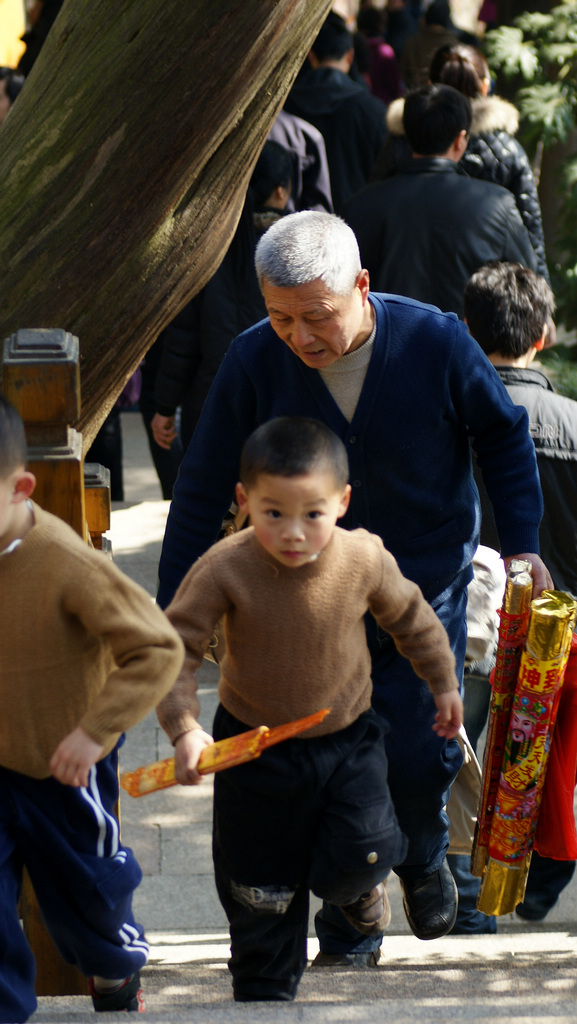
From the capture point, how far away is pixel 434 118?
4.96 m

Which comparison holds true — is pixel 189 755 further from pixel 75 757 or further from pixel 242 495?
pixel 242 495

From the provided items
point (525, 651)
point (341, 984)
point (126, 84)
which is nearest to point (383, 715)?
point (525, 651)

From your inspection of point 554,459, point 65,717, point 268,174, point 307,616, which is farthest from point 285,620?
point 268,174

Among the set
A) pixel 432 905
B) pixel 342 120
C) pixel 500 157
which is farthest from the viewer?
pixel 342 120

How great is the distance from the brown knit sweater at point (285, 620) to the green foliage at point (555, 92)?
568 centimetres

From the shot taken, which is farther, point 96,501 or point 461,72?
point 461,72

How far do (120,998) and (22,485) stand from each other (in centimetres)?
113

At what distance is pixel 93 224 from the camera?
3.09 metres

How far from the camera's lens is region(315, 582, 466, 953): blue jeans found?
2973mm

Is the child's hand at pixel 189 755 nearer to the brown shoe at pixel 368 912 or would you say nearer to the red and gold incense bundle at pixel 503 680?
the brown shoe at pixel 368 912

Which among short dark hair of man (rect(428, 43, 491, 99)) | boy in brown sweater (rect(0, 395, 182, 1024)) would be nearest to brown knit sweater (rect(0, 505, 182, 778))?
boy in brown sweater (rect(0, 395, 182, 1024))

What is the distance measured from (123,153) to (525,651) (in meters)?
1.55

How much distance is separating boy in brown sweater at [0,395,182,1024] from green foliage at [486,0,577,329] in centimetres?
610

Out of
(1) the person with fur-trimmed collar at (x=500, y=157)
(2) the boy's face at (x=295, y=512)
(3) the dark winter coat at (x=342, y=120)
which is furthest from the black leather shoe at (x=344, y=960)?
(3) the dark winter coat at (x=342, y=120)
